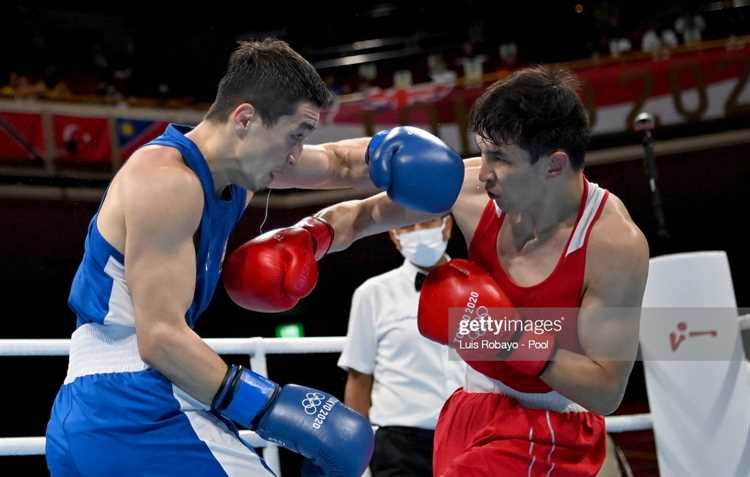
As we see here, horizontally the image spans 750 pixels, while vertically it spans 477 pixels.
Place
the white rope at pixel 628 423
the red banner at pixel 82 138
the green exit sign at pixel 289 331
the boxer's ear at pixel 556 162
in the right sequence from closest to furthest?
the boxer's ear at pixel 556 162 → the white rope at pixel 628 423 → the red banner at pixel 82 138 → the green exit sign at pixel 289 331

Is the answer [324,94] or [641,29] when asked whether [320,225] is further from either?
[641,29]

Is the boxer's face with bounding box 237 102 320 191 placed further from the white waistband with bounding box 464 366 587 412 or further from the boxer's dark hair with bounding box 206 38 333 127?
the white waistband with bounding box 464 366 587 412

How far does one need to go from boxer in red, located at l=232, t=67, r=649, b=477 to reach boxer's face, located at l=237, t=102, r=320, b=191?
43cm

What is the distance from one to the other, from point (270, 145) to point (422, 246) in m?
1.64

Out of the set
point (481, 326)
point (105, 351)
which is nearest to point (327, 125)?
point (481, 326)

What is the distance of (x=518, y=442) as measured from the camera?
210 cm

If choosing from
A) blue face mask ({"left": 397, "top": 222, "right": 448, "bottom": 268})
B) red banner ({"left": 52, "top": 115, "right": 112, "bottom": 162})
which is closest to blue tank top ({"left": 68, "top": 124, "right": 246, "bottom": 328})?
blue face mask ({"left": 397, "top": 222, "right": 448, "bottom": 268})

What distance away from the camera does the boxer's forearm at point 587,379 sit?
202 centimetres

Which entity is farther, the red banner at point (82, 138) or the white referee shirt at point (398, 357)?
the red banner at point (82, 138)

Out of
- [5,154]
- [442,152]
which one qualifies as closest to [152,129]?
[5,154]

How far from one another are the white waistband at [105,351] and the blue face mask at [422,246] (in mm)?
1764

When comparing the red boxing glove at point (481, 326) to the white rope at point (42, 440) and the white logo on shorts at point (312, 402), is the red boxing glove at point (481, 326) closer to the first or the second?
the white logo on shorts at point (312, 402)

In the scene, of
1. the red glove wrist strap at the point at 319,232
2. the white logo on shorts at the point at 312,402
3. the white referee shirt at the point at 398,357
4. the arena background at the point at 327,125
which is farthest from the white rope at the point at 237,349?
the arena background at the point at 327,125

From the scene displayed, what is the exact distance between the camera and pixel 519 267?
2.21 meters
